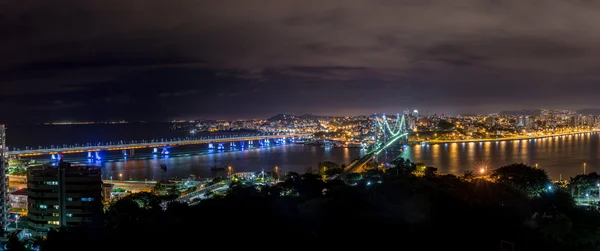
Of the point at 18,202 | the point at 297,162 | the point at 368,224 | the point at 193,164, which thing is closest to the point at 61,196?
the point at 18,202

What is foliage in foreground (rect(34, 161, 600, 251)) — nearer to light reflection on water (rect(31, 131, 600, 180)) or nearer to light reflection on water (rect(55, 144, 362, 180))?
light reflection on water (rect(31, 131, 600, 180))

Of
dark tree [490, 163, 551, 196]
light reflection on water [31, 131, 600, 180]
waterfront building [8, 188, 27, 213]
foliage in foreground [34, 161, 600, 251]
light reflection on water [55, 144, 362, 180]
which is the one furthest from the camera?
light reflection on water [55, 144, 362, 180]

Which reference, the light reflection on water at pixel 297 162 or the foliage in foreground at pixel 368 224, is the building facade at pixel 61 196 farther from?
the light reflection on water at pixel 297 162

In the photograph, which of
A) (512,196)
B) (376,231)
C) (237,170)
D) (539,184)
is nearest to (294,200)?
(376,231)

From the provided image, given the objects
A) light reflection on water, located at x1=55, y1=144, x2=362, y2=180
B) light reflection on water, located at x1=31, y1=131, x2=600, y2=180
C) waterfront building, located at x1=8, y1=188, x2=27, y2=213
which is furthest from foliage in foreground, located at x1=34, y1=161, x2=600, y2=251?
light reflection on water, located at x1=55, y1=144, x2=362, y2=180

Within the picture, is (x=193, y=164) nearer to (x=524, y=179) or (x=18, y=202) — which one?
(x=18, y=202)

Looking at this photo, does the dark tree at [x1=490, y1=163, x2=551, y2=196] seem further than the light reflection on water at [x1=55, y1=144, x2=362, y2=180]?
No

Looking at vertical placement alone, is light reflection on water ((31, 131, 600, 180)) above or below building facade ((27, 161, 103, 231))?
below

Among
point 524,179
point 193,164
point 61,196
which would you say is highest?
point 524,179
